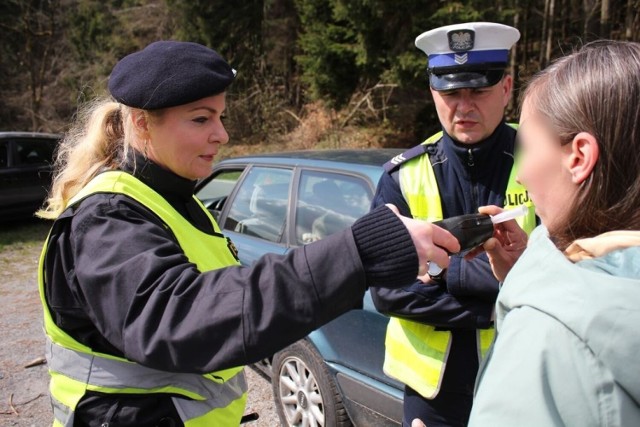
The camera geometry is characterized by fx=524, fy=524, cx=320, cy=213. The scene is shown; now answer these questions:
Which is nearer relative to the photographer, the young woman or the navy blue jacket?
the young woman

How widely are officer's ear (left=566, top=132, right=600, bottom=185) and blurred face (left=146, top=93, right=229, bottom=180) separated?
34.8 inches

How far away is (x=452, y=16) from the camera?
1009cm

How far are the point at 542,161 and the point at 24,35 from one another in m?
22.9

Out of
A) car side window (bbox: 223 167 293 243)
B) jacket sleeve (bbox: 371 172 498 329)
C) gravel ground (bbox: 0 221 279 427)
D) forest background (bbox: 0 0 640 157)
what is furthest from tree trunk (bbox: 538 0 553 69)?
jacket sleeve (bbox: 371 172 498 329)

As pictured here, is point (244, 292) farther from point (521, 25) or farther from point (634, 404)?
point (521, 25)

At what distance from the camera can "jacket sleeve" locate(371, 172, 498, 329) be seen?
1.79m

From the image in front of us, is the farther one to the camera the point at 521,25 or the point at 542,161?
the point at 521,25

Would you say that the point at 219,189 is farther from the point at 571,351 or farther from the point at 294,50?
the point at 294,50

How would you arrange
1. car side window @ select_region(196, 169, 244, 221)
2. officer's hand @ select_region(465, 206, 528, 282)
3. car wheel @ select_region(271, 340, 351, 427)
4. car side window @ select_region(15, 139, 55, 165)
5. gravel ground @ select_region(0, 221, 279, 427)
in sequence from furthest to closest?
car side window @ select_region(15, 139, 55, 165)
car side window @ select_region(196, 169, 244, 221)
gravel ground @ select_region(0, 221, 279, 427)
car wheel @ select_region(271, 340, 351, 427)
officer's hand @ select_region(465, 206, 528, 282)

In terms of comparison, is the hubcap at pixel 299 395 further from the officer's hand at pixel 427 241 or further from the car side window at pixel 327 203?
the officer's hand at pixel 427 241

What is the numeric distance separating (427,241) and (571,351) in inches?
15.3

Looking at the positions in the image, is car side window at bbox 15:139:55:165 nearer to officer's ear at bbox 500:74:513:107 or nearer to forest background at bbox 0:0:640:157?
forest background at bbox 0:0:640:157

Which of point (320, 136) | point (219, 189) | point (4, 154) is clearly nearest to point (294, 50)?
point (320, 136)

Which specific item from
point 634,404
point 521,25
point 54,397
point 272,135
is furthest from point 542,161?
point 272,135
